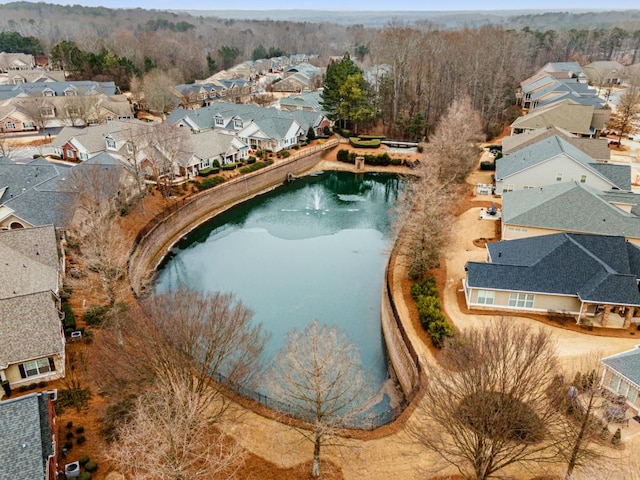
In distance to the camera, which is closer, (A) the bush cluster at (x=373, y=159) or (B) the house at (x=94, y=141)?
(B) the house at (x=94, y=141)

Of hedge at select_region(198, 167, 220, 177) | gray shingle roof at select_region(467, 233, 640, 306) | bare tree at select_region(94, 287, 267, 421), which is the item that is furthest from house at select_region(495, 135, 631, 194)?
bare tree at select_region(94, 287, 267, 421)

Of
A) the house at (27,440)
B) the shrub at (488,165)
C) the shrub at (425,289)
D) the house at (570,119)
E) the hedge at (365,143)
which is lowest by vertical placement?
the shrub at (425,289)

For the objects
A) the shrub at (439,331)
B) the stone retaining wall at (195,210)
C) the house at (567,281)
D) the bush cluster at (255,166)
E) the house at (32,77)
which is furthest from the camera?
the house at (32,77)

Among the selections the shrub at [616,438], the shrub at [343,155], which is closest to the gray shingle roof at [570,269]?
the shrub at [616,438]

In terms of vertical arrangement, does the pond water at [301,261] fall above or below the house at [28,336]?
below

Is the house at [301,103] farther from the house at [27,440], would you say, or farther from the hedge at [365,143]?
the house at [27,440]

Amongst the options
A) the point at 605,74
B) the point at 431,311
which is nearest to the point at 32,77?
the point at 431,311

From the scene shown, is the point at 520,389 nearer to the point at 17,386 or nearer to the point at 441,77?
the point at 17,386
